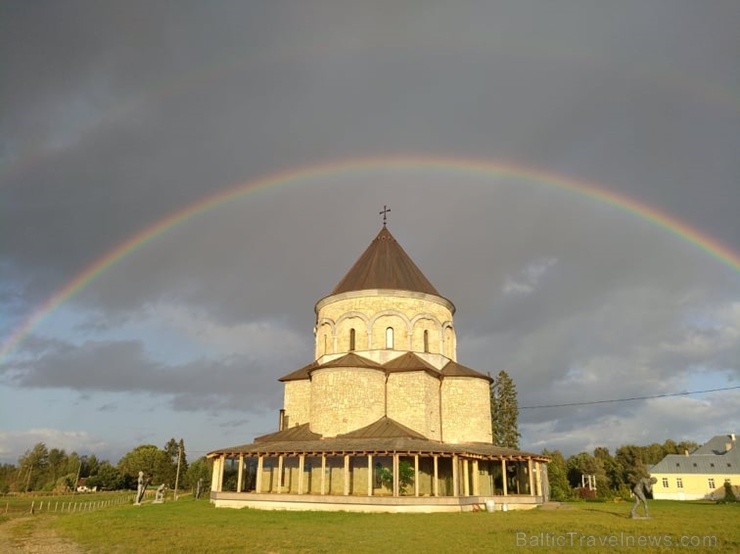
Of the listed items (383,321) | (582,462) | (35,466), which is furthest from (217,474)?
(35,466)

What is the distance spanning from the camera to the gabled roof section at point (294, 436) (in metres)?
26.8

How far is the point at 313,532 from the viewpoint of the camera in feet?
48.7

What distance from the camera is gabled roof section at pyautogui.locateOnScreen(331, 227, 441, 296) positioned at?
1324 inches

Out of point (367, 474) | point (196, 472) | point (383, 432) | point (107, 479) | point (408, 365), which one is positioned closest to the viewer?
point (367, 474)

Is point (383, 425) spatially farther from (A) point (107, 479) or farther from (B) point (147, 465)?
(A) point (107, 479)

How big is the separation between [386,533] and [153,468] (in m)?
65.2

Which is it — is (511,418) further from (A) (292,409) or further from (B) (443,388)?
(A) (292,409)

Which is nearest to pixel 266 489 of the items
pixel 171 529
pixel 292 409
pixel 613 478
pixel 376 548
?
pixel 292 409

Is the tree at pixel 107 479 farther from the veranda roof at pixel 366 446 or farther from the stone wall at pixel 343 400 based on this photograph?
the stone wall at pixel 343 400

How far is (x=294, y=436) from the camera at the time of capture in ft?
89.3

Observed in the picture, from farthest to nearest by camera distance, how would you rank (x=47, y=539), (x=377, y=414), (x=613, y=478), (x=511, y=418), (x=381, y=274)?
(x=613, y=478) → (x=511, y=418) → (x=381, y=274) → (x=377, y=414) → (x=47, y=539)

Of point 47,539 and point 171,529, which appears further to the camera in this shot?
point 171,529

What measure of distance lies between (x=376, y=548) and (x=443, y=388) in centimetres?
1943

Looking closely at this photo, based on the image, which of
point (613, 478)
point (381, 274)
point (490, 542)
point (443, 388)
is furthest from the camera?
point (613, 478)
